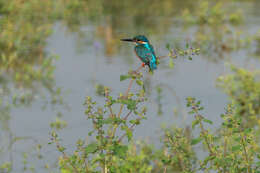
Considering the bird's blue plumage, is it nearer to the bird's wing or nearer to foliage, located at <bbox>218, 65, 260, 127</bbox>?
the bird's wing

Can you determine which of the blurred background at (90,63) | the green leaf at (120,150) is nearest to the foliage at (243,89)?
the blurred background at (90,63)

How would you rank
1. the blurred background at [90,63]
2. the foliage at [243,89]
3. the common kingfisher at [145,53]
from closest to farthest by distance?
the common kingfisher at [145,53] < the blurred background at [90,63] < the foliage at [243,89]

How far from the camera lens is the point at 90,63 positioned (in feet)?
23.2

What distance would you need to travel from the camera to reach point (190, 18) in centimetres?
913

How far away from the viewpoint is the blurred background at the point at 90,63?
4.93 metres

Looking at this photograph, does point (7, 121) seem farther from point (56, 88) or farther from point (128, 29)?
point (128, 29)

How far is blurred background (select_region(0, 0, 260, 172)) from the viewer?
4.93m

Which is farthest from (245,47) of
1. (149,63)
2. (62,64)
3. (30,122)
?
(149,63)

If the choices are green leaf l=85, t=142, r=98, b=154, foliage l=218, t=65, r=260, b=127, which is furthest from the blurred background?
green leaf l=85, t=142, r=98, b=154

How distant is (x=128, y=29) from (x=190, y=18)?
42.2 inches

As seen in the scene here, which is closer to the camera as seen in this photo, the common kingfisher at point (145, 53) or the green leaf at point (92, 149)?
the green leaf at point (92, 149)

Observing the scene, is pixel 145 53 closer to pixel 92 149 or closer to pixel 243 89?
pixel 92 149

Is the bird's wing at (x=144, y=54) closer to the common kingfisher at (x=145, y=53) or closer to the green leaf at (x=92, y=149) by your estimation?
the common kingfisher at (x=145, y=53)

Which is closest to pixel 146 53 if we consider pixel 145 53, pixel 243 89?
pixel 145 53
